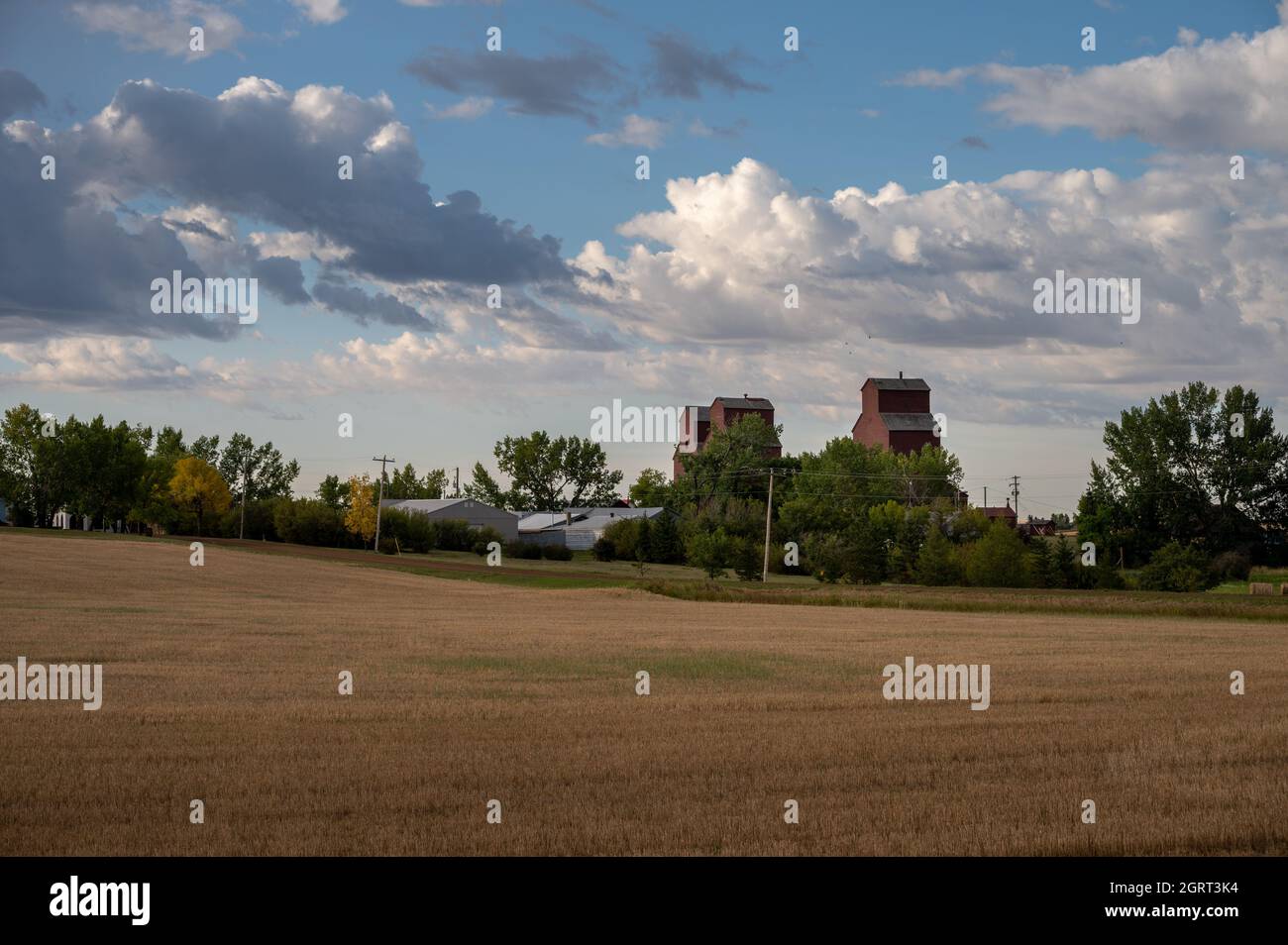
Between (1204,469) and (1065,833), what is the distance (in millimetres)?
108801

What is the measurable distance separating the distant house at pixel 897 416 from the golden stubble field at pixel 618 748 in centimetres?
10688

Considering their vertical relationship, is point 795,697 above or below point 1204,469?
below

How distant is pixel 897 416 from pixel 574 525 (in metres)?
43.7

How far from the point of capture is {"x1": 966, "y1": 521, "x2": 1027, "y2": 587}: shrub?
81.7 meters

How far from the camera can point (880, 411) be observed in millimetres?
146375

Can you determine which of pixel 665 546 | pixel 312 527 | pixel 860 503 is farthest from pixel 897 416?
pixel 312 527

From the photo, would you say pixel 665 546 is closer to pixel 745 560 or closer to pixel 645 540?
pixel 645 540

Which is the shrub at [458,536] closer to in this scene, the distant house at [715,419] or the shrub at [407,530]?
the shrub at [407,530]

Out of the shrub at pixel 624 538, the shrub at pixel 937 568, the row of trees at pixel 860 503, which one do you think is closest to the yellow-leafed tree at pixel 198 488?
the row of trees at pixel 860 503

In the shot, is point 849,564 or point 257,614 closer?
point 257,614

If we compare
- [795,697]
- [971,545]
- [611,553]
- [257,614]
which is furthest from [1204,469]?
[795,697]

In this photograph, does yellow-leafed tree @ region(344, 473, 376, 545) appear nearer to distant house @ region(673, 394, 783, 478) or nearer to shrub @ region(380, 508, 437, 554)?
shrub @ region(380, 508, 437, 554)

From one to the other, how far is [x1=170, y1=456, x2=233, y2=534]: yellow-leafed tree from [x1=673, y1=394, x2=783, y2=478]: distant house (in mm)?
56958
